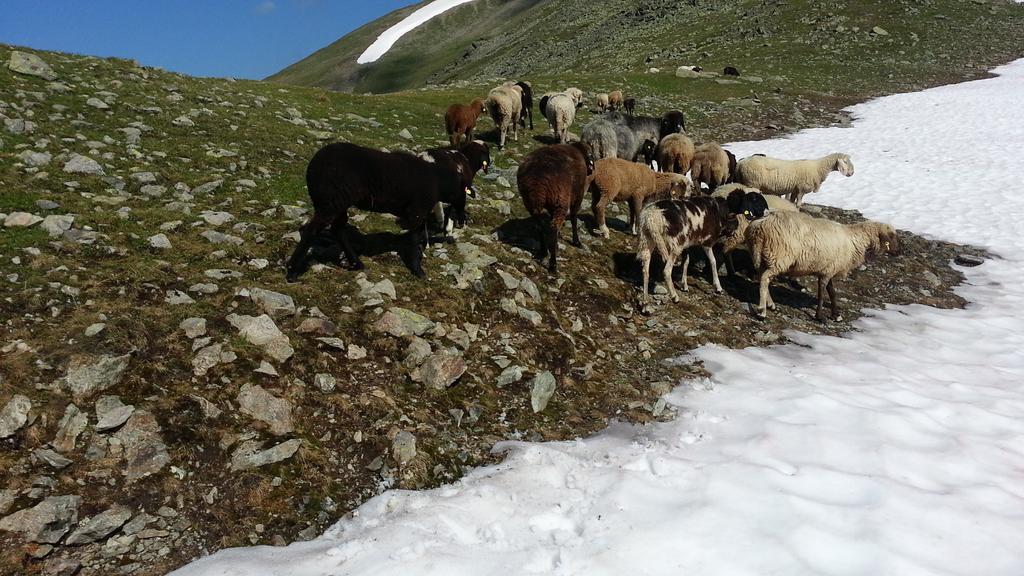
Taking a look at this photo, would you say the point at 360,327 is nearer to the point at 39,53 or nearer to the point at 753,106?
the point at 39,53

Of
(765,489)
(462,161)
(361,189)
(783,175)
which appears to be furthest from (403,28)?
(765,489)

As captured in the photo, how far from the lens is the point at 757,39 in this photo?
5203cm

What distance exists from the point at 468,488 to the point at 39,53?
61.9 feet

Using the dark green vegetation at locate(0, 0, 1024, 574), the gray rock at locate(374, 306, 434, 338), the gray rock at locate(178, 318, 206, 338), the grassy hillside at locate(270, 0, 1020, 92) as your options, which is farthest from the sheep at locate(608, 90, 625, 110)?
the gray rock at locate(178, 318, 206, 338)

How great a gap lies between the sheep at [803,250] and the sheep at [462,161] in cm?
552

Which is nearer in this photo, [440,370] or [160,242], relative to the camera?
[440,370]

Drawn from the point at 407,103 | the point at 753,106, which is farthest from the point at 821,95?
the point at 407,103

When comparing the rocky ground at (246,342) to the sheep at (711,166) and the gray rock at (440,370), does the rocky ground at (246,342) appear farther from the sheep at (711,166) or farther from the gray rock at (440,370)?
the sheep at (711,166)

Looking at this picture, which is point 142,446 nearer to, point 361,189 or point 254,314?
point 254,314

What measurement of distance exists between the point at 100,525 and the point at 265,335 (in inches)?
89.2

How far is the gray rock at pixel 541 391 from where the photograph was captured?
6.08 metres

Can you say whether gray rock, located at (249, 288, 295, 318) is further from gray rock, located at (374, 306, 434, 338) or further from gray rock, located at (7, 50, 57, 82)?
gray rock, located at (7, 50, 57, 82)

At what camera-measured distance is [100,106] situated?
466 inches

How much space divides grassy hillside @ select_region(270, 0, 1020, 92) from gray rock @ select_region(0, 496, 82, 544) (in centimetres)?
4578
